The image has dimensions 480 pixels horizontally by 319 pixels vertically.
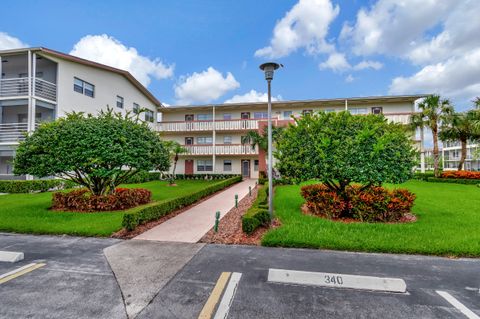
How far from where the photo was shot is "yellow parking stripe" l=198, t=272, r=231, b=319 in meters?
3.01

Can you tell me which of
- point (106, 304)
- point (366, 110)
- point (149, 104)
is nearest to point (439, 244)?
point (106, 304)

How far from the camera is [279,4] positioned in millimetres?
12352

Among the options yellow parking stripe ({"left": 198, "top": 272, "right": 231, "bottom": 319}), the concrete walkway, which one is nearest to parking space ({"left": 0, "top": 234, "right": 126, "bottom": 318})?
yellow parking stripe ({"left": 198, "top": 272, "right": 231, "bottom": 319})

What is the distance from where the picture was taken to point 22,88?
16.0 meters

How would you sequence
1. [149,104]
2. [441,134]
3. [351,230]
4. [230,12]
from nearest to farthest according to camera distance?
[351,230] < [230,12] < [441,134] < [149,104]

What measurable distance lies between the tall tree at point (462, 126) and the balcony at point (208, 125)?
1762 centimetres

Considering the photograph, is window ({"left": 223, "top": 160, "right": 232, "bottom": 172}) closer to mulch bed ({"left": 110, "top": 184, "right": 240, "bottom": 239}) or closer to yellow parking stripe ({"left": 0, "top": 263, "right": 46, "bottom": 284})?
mulch bed ({"left": 110, "top": 184, "right": 240, "bottom": 239})

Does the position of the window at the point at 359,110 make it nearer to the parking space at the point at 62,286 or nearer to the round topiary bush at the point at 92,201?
Result: the round topiary bush at the point at 92,201

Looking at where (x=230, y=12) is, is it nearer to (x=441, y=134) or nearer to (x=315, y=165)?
(x=315, y=165)

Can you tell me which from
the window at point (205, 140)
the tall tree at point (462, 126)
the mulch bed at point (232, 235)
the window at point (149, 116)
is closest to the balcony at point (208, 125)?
the window at point (149, 116)

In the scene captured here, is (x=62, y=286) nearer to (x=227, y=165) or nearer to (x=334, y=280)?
(x=334, y=280)

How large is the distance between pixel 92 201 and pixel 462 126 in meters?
29.6

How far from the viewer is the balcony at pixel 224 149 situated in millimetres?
24891

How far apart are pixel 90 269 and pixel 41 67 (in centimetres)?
2031
